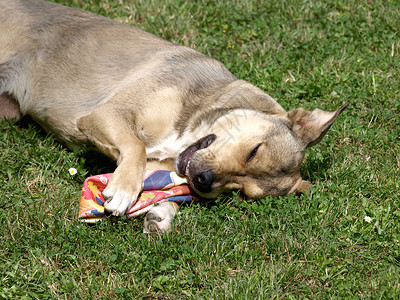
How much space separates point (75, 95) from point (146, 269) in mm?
2271

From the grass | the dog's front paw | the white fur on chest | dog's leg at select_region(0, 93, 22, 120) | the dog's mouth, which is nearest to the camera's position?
the grass

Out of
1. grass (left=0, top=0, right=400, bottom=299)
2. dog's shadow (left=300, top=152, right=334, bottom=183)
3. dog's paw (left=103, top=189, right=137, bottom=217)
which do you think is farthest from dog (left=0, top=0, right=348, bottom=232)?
dog's shadow (left=300, top=152, right=334, bottom=183)

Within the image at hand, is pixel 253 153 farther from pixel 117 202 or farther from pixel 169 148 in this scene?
pixel 117 202

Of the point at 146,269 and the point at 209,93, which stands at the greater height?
the point at 209,93

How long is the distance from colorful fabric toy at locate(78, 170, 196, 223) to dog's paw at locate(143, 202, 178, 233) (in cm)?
12

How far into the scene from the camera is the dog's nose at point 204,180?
455 cm

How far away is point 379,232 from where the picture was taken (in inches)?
180

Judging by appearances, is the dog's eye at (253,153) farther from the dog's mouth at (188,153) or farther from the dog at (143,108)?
the dog's mouth at (188,153)

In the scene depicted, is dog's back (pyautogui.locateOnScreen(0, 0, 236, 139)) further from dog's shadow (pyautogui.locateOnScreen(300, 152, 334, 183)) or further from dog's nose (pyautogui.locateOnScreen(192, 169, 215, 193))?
dog's shadow (pyautogui.locateOnScreen(300, 152, 334, 183))

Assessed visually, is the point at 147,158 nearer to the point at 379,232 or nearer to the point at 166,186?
the point at 166,186

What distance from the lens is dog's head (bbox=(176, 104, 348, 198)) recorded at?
4.60 metres

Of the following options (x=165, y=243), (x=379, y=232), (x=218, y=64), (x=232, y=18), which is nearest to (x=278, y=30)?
(x=232, y=18)

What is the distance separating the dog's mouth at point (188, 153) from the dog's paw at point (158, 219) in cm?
43

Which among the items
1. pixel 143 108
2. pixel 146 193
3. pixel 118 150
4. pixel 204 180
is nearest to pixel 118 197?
pixel 146 193
